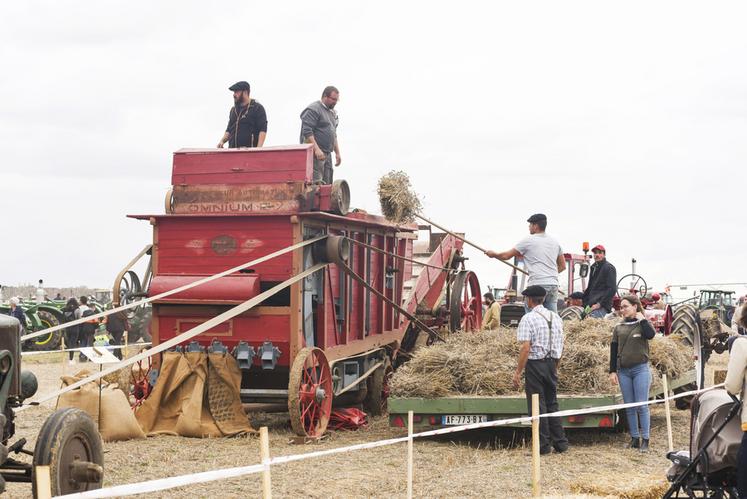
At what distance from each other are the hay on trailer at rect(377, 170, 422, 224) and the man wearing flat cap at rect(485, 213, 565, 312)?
2399mm

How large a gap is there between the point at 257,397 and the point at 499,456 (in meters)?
2.78

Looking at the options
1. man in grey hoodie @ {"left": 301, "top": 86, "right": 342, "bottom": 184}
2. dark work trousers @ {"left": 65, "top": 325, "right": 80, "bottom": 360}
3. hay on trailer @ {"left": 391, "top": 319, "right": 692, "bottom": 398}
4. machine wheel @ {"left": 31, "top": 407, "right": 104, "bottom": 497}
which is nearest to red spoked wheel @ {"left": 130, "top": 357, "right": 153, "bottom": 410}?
hay on trailer @ {"left": 391, "top": 319, "right": 692, "bottom": 398}

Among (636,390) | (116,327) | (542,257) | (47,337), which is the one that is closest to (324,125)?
(542,257)

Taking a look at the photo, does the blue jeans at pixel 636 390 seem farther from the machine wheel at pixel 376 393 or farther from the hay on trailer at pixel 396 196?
the hay on trailer at pixel 396 196

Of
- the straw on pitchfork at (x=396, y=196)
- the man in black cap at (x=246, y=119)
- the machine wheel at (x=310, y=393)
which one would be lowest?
A: the machine wheel at (x=310, y=393)

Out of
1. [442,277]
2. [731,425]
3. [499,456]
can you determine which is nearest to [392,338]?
[442,277]

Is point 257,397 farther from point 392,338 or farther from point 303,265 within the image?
point 392,338

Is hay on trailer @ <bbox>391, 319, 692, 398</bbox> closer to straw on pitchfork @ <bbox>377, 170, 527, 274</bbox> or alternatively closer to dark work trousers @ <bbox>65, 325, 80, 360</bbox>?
straw on pitchfork @ <bbox>377, 170, 527, 274</bbox>

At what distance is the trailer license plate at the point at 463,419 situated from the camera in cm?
929

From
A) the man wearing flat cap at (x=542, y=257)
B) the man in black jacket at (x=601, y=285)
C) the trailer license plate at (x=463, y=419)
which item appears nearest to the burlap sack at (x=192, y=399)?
the trailer license plate at (x=463, y=419)

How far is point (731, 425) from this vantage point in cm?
595

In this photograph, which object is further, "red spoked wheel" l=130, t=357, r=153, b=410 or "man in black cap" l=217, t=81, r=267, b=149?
"man in black cap" l=217, t=81, r=267, b=149

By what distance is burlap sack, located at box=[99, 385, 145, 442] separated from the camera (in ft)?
31.2

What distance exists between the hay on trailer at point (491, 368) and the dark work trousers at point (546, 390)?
1.75 ft
